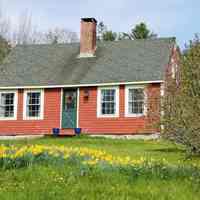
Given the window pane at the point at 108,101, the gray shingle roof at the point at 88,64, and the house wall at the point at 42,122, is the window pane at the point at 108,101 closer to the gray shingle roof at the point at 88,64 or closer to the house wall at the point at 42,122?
the gray shingle roof at the point at 88,64

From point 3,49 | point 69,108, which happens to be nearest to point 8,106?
point 69,108

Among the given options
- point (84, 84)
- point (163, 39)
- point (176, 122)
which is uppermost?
point (163, 39)

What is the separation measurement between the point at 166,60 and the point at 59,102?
238 inches

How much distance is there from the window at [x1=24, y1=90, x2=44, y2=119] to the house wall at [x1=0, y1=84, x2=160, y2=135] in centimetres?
22

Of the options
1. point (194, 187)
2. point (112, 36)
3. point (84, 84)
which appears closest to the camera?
point (194, 187)

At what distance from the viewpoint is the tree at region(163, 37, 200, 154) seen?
8.61 meters

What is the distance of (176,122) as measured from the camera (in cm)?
937

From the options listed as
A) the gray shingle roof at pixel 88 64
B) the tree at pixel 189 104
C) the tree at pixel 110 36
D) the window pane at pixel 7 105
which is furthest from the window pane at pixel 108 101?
the tree at pixel 110 36

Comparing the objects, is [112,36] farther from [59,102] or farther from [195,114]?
[195,114]

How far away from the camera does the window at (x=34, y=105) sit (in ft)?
85.9

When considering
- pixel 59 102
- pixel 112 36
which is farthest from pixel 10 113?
pixel 112 36

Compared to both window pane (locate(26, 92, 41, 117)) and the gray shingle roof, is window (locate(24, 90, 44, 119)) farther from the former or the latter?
the gray shingle roof

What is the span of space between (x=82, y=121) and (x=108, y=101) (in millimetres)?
1712

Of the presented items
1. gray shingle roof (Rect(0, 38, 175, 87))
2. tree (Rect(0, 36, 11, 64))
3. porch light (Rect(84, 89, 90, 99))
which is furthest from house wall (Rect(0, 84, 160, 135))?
tree (Rect(0, 36, 11, 64))
